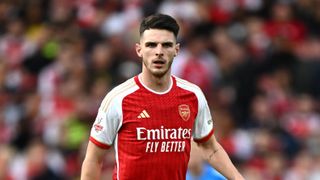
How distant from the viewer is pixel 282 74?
16.3 meters

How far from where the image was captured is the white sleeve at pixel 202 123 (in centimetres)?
861

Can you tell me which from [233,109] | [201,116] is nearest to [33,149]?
[233,109]

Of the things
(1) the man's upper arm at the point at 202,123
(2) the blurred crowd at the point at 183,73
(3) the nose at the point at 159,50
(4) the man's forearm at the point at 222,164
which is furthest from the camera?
(2) the blurred crowd at the point at 183,73

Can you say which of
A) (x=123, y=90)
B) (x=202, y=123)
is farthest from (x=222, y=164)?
(x=123, y=90)

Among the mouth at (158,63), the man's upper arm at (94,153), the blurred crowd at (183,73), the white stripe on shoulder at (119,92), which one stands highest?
the mouth at (158,63)

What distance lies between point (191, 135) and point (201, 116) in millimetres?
170

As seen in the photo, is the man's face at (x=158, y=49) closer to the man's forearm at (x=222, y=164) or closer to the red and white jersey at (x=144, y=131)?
the red and white jersey at (x=144, y=131)

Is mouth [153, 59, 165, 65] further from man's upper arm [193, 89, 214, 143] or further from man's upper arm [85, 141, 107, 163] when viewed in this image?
man's upper arm [85, 141, 107, 163]

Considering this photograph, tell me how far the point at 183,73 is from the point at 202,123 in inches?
288

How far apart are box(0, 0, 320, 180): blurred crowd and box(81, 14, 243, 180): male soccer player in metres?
5.06

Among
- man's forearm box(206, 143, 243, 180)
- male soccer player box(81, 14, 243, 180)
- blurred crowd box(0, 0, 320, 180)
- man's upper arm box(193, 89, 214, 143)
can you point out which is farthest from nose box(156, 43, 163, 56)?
blurred crowd box(0, 0, 320, 180)

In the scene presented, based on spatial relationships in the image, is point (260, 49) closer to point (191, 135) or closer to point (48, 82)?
point (48, 82)

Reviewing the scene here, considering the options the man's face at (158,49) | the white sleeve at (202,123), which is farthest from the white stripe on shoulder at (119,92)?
the white sleeve at (202,123)

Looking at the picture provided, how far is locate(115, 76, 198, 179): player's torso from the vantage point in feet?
27.1
